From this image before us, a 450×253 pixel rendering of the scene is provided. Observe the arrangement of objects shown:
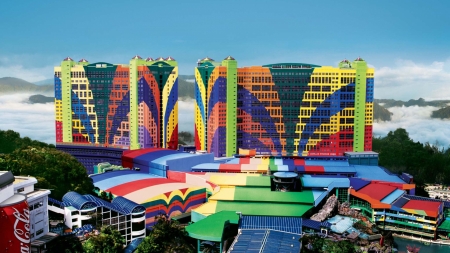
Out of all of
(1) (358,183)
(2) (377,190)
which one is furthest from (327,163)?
(2) (377,190)

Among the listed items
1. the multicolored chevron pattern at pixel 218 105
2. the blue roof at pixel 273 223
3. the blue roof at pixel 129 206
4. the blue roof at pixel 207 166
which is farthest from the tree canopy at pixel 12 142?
the blue roof at pixel 273 223

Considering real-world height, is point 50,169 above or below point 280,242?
above

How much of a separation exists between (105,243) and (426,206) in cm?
2093

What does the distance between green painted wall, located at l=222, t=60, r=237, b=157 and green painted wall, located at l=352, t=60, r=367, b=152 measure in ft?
35.7

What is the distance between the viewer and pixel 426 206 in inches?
1286

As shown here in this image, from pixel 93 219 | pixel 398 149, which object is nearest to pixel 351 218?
pixel 93 219

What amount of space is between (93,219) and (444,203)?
23782mm

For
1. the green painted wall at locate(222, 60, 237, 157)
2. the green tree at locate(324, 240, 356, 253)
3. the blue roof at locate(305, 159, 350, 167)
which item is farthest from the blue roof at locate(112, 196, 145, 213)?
the blue roof at locate(305, 159, 350, 167)

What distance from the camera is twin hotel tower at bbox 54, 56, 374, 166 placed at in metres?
44.5

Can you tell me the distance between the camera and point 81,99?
4719 centimetres

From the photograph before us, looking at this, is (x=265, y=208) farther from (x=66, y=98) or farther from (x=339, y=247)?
(x=66, y=98)

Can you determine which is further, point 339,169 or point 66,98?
point 66,98

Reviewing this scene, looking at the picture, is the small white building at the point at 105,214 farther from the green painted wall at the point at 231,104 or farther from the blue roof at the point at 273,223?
the green painted wall at the point at 231,104

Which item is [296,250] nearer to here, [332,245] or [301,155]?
[332,245]
